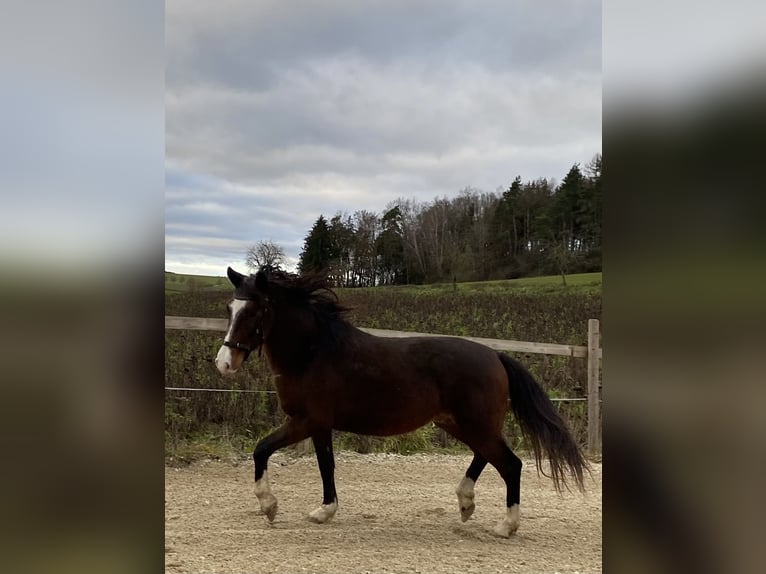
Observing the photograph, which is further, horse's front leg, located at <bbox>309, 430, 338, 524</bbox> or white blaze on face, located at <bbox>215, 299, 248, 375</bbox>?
horse's front leg, located at <bbox>309, 430, 338, 524</bbox>

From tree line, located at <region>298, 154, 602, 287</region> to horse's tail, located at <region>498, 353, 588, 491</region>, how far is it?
3473 mm

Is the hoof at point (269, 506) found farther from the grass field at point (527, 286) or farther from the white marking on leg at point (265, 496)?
the grass field at point (527, 286)

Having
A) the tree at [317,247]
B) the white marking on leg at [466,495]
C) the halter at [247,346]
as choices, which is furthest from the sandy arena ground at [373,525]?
the tree at [317,247]

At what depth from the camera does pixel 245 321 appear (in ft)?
11.3

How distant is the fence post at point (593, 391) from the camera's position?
606 centimetres

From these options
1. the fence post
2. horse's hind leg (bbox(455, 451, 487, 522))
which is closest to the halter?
horse's hind leg (bbox(455, 451, 487, 522))

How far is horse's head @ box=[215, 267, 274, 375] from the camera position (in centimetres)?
334

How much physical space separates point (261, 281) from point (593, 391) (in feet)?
13.9

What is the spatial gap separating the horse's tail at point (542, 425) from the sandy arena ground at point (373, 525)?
1.75 feet

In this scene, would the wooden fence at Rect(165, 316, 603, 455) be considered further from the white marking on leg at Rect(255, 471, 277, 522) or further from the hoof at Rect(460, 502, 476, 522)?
the white marking on leg at Rect(255, 471, 277, 522)

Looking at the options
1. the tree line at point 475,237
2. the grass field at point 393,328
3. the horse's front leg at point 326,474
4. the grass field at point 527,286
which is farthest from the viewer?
the grass field at point 527,286

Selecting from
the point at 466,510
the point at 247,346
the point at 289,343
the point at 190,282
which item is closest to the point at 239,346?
the point at 247,346

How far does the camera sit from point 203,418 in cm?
641
